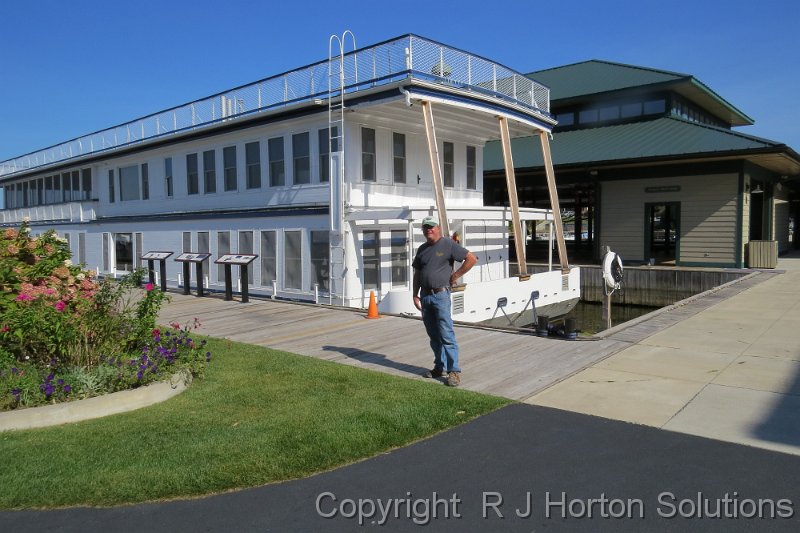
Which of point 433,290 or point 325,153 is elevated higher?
point 325,153

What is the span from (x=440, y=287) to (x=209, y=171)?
13.6 metres

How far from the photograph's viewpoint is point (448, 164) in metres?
18.2

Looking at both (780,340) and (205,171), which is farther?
(205,171)

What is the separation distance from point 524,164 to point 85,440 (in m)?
23.0

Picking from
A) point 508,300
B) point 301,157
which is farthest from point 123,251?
point 508,300


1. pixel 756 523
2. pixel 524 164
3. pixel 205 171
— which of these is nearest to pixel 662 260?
pixel 524 164

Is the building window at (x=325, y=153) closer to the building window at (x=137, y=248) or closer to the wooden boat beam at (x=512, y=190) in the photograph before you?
the wooden boat beam at (x=512, y=190)

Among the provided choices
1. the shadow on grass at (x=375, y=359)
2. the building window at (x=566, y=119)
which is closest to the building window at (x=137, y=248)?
the shadow on grass at (x=375, y=359)

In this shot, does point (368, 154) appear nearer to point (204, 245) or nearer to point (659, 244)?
point (204, 245)

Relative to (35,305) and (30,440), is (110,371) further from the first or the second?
(35,305)

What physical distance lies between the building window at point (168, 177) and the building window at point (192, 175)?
118cm

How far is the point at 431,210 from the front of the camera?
47.1ft

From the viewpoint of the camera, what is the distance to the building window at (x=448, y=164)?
18047mm

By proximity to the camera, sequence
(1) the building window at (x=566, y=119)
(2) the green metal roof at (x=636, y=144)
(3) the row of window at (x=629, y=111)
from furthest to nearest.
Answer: (1) the building window at (x=566, y=119) < (3) the row of window at (x=629, y=111) < (2) the green metal roof at (x=636, y=144)
